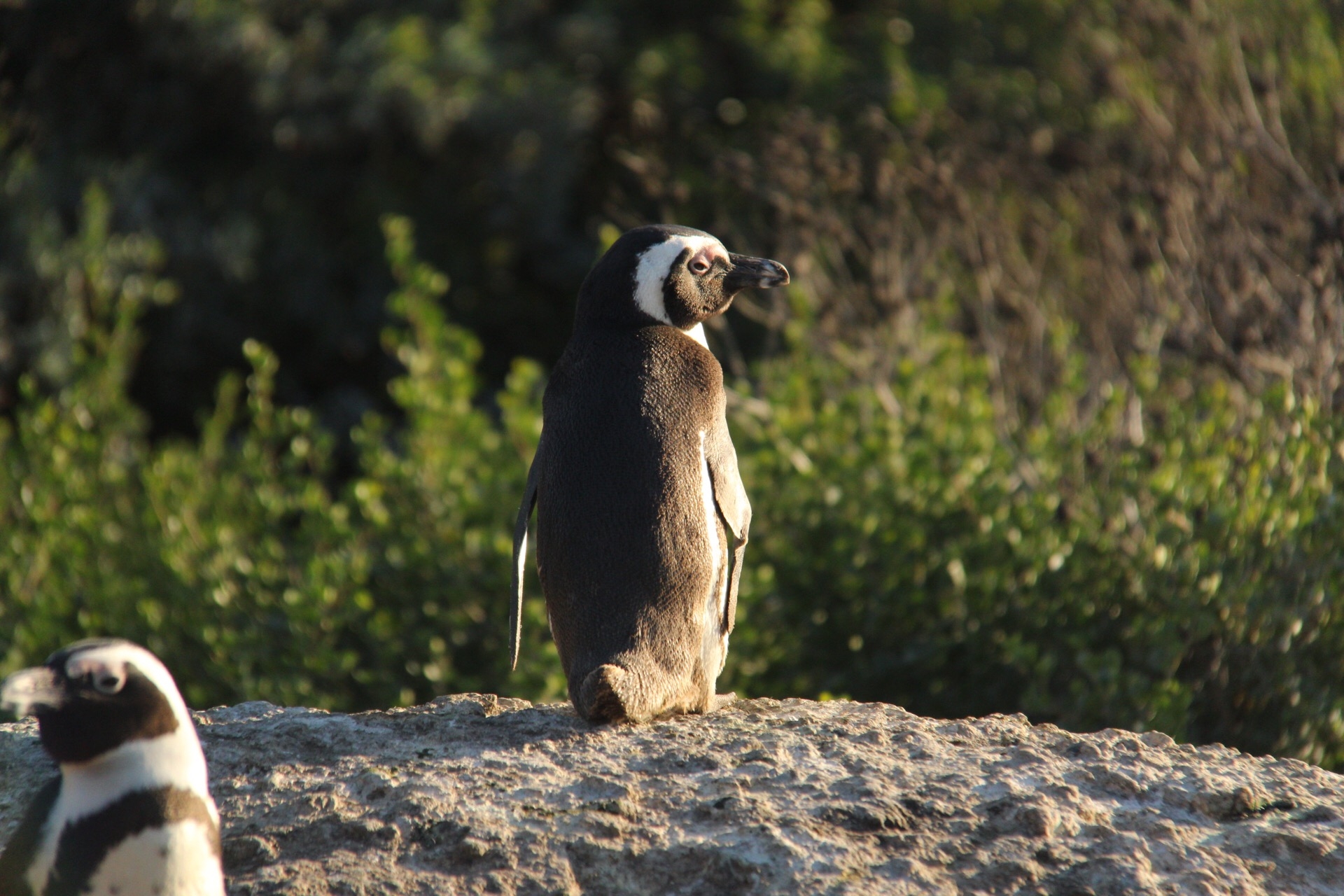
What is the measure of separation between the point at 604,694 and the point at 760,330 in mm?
5783

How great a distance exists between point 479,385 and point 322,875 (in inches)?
130

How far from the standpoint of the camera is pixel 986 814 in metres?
2.57

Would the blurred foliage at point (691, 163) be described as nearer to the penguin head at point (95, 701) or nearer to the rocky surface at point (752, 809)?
the rocky surface at point (752, 809)

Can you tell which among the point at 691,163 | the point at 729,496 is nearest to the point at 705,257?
the point at 729,496

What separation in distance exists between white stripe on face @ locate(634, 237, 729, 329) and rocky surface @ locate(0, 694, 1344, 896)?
0.99 meters

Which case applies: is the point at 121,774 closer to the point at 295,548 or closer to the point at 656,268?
the point at 656,268

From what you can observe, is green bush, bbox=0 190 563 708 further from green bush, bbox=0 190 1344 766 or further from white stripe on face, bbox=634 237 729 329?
white stripe on face, bbox=634 237 729 329

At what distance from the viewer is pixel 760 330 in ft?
27.9

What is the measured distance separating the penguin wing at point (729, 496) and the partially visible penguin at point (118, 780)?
1.45 m

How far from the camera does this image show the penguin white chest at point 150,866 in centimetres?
205

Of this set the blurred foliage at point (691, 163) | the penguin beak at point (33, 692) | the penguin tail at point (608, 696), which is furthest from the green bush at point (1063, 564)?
the penguin beak at point (33, 692)

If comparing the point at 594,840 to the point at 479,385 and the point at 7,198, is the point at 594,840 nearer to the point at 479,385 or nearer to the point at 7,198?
the point at 479,385

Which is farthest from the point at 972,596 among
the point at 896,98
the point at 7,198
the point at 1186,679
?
the point at 7,198

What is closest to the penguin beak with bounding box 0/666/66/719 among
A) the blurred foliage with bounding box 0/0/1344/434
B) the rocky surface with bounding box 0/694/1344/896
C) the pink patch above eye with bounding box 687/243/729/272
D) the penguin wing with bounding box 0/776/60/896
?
the penguin wing with bounding box 0/776/60/896
